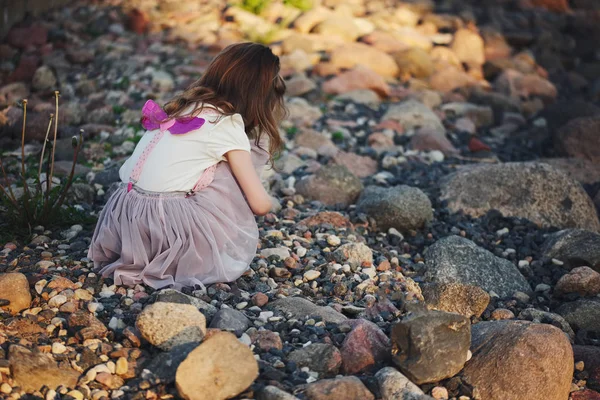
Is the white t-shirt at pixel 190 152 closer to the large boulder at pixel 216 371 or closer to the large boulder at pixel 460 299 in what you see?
the large boulder at pixel 216 371

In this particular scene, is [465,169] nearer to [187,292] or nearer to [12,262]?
[187,292]

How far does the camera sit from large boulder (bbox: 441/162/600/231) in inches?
188

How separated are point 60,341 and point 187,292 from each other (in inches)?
24.2

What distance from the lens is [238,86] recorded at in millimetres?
3395

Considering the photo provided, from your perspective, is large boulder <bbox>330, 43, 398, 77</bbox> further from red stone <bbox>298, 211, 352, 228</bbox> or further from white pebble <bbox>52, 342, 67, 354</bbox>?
white pebble <bbox>52, 342, 67, 354</bbox>

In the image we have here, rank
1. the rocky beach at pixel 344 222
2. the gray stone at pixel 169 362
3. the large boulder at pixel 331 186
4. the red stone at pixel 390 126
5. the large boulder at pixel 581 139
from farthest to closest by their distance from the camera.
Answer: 1. the red stone at pixel 390 126
2. the large boulder at pixel 581 139
3. the large boulder at pixel 331 186
4. the rocky beach at pixel 344 222
5. the gray stone at pixel 169 362

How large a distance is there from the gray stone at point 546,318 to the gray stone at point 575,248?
63 cm

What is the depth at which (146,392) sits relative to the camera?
8.50 ft

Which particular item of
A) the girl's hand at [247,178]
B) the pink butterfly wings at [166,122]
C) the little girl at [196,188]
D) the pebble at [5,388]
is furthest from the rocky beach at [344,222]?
the pink butterfly wings at [166,122]

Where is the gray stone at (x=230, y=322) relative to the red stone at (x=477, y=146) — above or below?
above

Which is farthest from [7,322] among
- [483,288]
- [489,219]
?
[489,219]

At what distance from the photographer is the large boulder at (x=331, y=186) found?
473cm

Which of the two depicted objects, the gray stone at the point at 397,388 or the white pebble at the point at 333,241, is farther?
the white pebble at the point at 333,241

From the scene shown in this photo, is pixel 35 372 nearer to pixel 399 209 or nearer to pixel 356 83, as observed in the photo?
pixel 399 209
